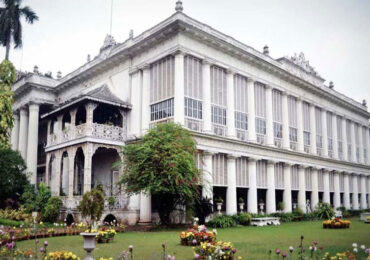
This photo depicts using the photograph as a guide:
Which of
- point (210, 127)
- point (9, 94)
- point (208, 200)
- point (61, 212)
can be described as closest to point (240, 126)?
point (210, 127)

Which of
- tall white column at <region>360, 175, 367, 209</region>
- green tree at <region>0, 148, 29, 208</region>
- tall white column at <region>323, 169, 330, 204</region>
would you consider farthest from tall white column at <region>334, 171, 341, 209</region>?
green tree at <region>0, 148, 29, 208</region>

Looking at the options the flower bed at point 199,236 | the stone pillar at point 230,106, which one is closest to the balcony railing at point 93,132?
the stone pillar at point 230,106

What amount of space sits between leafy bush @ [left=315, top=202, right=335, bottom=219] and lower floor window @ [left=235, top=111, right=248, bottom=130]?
9.61 meters

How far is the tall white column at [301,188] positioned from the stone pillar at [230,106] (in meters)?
10.6

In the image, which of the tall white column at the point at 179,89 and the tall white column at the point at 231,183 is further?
the tall white column at the point at 231,183

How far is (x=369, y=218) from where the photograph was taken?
2608 centimetres

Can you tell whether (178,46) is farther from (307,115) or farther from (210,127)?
(307,115)

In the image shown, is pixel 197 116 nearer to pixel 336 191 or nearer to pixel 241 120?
pixel 241 120

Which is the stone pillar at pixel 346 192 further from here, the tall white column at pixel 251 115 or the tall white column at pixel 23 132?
the tall white column at pixel 23 132

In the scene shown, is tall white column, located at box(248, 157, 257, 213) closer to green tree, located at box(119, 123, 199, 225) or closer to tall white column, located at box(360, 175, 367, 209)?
green tree, located at box(119, 123, 199, 225)

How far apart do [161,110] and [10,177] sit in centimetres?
1331

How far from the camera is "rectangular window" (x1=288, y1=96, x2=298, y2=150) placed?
3559 centimetres

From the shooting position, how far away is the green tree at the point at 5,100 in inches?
1069

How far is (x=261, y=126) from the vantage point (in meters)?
32.1
